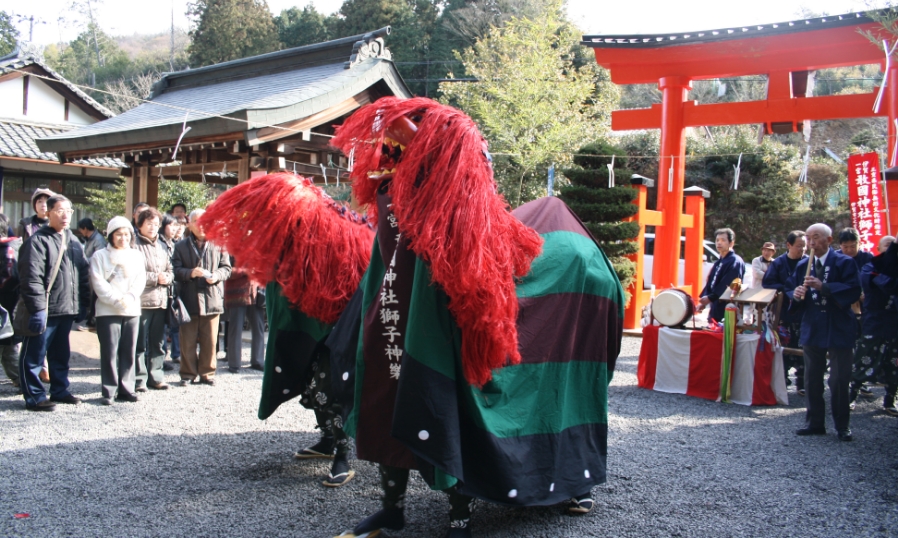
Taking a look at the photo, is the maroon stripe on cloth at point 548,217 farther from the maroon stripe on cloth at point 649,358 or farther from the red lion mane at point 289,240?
the maroon stripe on cloth at point 649,358

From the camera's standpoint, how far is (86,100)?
16.6 m

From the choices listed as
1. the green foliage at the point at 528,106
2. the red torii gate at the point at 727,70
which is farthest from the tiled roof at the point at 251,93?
the green foliage at the point at 528,106

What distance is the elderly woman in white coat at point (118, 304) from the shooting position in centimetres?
552

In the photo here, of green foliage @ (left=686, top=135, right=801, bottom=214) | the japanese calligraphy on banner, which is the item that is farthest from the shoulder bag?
green foliage @ (left=686, top=135, right=801, bottom=214)

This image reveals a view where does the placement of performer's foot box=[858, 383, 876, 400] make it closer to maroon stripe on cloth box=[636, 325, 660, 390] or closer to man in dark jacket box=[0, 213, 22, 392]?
Answer: maroon stripe on cloth box=[636, 325, 660, 390]

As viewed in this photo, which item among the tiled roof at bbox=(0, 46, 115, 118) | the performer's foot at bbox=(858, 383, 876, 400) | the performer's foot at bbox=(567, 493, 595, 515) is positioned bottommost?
the performer's foot at bbox=(567, 493, 595, 515)

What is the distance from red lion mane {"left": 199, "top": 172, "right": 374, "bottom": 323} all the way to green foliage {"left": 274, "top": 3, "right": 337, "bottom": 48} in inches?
1211

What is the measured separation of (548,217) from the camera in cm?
347

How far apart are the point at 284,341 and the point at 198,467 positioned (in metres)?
1.05

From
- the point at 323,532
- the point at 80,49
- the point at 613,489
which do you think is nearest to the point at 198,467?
the point at 323,532

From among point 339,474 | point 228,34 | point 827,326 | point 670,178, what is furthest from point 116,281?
point 228,34

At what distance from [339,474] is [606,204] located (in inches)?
346

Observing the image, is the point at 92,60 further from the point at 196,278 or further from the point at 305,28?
the point at 196,278

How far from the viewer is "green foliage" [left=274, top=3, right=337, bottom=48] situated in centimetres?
3300
